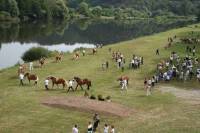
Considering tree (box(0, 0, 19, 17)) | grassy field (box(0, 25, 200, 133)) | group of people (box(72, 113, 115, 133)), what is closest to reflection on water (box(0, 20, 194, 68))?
tree (box(0, 0, 19, 17))

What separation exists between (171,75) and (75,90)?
1405cm

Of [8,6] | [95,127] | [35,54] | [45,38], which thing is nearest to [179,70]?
[95,127]

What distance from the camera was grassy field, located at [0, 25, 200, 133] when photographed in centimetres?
3869

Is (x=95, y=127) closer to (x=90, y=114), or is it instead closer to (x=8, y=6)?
(x=90, y=114)

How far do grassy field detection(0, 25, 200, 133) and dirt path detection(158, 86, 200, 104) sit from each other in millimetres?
1105

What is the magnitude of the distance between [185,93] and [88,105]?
13.5 m

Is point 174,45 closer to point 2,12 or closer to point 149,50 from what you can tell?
point 149,50

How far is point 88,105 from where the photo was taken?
44.0 m

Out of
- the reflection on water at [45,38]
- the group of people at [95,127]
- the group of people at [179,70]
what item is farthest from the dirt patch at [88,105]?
the reflection on water at [45,38]

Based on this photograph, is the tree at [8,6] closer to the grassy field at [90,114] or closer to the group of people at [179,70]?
the grassy field at [90,114]

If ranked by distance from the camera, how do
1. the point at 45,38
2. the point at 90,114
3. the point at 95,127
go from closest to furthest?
the point at 95,127
the point at 90,114
the point at 45,38

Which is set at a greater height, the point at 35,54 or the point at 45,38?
the point at 45,38

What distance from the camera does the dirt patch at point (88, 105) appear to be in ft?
141

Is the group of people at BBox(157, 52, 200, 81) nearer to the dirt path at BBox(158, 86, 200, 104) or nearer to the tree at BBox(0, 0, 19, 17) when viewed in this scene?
the dirt path at BBox(158, 86, 200, 104)
